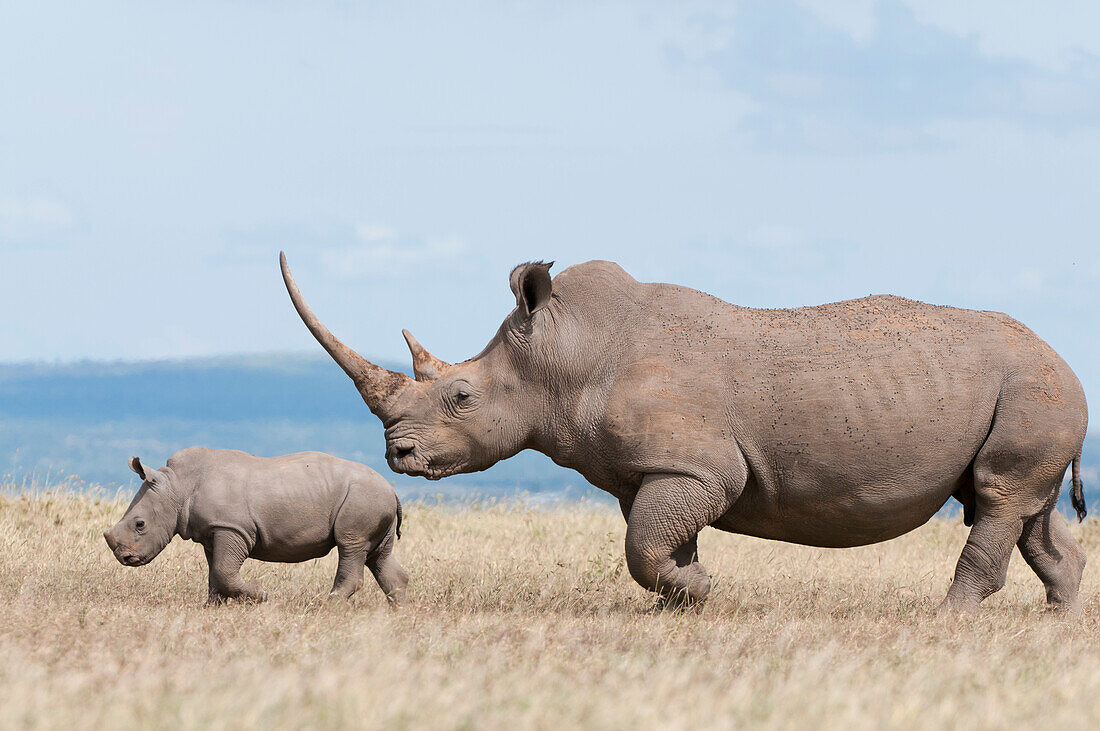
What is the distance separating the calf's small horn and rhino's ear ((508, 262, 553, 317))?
2.14 feet

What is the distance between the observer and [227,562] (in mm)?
8055

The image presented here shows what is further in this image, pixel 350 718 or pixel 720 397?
pixel 720 397

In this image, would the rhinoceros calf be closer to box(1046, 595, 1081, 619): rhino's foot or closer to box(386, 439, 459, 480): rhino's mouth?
box(386, 439, 459, 480): rhino's mouth

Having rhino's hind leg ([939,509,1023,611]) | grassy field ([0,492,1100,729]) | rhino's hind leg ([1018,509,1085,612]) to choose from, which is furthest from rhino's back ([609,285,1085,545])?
rhino's hind leg ([1018,509,1085,612])

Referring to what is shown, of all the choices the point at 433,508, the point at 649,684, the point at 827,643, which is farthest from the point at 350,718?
the point at 433,508

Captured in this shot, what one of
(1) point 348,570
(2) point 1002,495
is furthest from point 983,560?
(1) point 348,570

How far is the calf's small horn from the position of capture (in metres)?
8.27

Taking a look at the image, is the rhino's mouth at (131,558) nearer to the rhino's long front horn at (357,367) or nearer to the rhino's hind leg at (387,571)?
the rhino's hind leg at (387,571)

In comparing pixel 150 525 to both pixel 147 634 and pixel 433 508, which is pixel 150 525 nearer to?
pixel 147 634

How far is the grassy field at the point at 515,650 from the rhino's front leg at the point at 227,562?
309 mm

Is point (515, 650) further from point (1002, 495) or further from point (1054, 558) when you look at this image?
point (1054, 558)

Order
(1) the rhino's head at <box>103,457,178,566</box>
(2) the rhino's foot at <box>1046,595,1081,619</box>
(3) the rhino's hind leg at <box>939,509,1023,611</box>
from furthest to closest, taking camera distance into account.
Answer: (2) the rhino's foot at <box>1046,595,1081,619</box>, (3) the rhino's hind leg at <box>939,509,1023,611</box>, (1) the rhino's head at <box>103,457,178,566</box>

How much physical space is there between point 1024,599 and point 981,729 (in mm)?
5936

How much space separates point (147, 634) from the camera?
252 inches
